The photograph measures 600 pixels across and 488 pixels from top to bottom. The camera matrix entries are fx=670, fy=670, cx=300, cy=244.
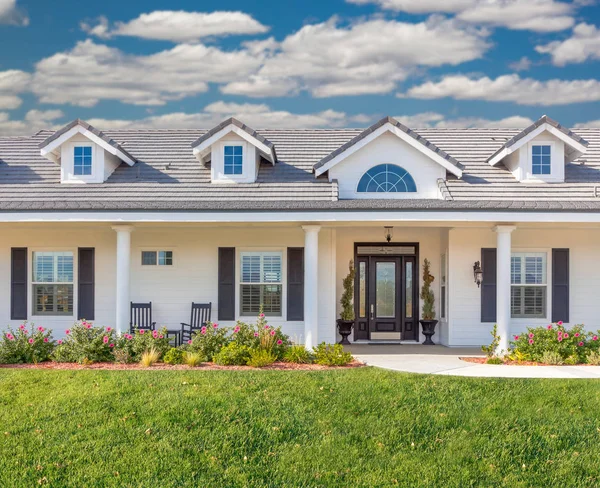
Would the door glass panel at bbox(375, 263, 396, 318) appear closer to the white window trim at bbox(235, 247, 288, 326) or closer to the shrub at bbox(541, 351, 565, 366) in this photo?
the white window trim at bbox(235, 247, 288, 326)

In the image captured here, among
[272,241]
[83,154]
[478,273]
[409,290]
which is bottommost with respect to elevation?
[409,290]

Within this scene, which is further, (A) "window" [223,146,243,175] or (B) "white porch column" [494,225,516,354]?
(A) "window" [223,146,243,175]

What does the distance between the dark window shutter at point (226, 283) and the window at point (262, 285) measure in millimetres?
227

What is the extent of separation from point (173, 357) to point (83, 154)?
19.0 feet

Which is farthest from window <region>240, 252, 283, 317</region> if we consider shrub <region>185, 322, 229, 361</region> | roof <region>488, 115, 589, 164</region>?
roof <region>488, 115, 589, 164</region>

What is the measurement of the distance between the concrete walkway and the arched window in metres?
3.46

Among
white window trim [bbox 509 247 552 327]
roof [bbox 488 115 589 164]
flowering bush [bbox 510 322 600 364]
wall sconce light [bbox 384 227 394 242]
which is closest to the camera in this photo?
flowering bush [bbox 510 322 600 364]

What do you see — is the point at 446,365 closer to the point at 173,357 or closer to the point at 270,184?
the point at 173,357

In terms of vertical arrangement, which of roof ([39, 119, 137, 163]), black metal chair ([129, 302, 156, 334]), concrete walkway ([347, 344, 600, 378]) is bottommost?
concrete walkway ([347, 344, 600, 378])

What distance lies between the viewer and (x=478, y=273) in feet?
47.6

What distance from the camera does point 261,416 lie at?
332 inches

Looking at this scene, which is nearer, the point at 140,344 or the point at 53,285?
the point at 140,344

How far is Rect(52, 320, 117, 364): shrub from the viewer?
11680mm

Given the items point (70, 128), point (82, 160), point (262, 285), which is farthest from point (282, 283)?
point (70, 128)
